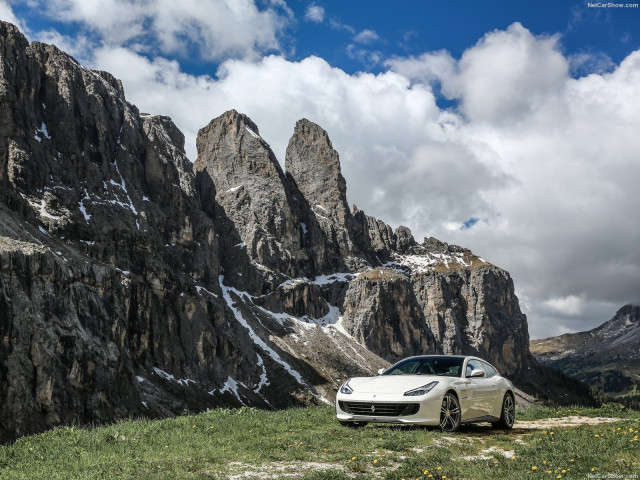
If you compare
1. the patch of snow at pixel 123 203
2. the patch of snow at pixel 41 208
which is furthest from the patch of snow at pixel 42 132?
the patch of snow at pixel 123 203

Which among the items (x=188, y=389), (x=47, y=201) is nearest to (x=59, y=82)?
(x=47, y=201)

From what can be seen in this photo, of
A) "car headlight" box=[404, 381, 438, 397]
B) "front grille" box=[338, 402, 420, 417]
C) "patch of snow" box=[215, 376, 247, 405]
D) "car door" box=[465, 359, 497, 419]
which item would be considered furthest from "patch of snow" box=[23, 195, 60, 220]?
"car headlight" box=[404, 381, 438, 397]

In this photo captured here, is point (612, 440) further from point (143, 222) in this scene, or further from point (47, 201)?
point (143, 222)

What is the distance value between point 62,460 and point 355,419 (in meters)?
7.38

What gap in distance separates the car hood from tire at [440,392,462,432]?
54 cm

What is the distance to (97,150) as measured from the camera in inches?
7239

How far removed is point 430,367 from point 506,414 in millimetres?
3096

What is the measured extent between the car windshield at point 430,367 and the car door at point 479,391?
14.0 inches

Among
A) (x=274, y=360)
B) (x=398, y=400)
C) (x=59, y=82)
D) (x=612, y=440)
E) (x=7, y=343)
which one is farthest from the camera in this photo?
(x=274, y=360)

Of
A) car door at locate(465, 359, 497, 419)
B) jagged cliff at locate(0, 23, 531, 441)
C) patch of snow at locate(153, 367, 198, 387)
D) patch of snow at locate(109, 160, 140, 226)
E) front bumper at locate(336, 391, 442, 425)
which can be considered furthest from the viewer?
patch of snow at locate(109, 160, 140, 226)

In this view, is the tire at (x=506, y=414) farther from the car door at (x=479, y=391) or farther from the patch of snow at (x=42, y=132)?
the patch of snow at (x=42, y=132)

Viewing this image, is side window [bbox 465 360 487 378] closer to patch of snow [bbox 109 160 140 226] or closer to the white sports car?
the white sports car

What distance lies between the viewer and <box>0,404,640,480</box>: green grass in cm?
1127

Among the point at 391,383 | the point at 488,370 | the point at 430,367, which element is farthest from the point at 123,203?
the point at 391,383
